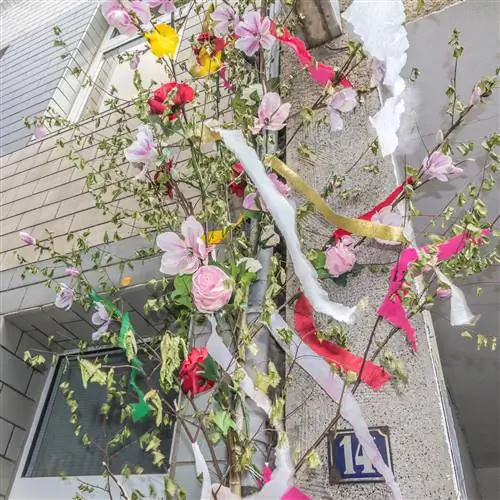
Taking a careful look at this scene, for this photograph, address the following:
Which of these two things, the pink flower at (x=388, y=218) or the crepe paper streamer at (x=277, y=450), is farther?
the pink flower at (x=388, y=218)

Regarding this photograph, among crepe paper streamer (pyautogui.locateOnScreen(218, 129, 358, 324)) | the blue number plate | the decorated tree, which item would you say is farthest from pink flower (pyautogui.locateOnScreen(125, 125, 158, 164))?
the blue number plate

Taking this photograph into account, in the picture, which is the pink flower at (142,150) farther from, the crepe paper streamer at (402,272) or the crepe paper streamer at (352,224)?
the crepe paper streamer at (402,272)

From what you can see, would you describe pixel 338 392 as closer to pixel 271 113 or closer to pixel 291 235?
pixel 291 235

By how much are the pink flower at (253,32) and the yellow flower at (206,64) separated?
22cm

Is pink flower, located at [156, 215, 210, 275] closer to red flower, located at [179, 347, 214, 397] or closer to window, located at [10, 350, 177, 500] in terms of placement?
red flower, located at [179, 347, 214, 397]

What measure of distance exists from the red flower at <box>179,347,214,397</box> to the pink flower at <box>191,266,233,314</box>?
0.70 feet

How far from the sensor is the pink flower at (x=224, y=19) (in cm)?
172

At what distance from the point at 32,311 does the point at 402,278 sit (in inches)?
76.2

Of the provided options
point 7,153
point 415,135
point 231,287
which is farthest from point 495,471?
point 7,153

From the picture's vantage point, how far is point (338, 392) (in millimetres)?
1251

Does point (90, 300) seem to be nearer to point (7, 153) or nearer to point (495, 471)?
point (7, 153)

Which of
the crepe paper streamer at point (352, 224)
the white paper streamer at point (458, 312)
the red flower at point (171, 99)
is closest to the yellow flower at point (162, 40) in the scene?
the red flower at point (171, 99)

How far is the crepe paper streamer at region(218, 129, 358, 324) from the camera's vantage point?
1130 millimetres

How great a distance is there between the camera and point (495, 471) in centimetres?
359
